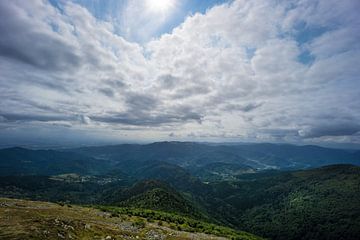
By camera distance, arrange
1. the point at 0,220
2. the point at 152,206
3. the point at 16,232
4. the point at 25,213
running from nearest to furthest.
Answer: the point at 16,232 < the point at 0,220 < the point at 25,213 < the point at 152,206

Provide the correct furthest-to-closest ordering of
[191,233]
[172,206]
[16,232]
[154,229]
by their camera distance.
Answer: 1. [172,206]
2. [191,233]
3. [154,229]
4. [16,232]

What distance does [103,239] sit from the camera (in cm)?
4347

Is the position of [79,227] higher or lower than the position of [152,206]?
higher

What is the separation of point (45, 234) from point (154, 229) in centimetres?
2848

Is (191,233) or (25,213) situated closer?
(25,213)

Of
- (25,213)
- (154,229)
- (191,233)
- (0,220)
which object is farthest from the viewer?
(191,233)

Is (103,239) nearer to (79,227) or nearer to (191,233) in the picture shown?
(79,227)

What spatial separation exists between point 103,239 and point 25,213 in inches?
725

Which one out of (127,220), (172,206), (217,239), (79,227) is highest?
(79,227)

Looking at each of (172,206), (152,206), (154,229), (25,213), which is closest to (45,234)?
(25,213)

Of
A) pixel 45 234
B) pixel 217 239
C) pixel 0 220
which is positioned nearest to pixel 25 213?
pixel 0 220

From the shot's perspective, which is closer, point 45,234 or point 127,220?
point 45,234

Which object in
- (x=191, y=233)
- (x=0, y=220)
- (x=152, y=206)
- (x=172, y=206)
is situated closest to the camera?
(x=0, y=220)

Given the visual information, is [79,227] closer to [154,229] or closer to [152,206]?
[154,229]
